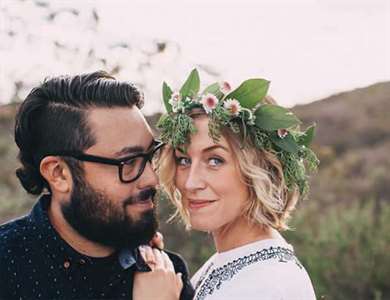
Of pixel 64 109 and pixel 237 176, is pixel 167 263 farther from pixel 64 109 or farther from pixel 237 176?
pixel 64 109

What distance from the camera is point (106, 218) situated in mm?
3795

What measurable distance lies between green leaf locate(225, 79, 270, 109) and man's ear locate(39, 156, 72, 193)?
83 centimetres

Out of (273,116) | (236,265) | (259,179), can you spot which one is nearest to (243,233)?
(236,265)

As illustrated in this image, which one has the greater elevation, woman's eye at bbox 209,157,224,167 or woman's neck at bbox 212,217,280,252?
woman's eye at bbox 209,157,224,167

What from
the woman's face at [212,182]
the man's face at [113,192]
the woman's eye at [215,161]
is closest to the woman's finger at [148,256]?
the man's face at [113,192]

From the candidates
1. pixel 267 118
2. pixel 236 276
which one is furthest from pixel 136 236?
pixel 267 118

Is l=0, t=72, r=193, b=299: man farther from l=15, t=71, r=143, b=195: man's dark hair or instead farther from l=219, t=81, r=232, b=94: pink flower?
l=219, t=81, r=232, b=94: pink flower

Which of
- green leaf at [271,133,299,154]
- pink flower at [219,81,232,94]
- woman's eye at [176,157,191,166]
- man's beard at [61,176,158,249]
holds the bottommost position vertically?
man's beard at [61,176,158,249]

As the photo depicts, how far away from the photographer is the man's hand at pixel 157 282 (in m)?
3.76

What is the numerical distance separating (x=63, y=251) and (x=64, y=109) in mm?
666

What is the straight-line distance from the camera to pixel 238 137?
3.71 m

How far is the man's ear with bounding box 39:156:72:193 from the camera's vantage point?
3.88 m

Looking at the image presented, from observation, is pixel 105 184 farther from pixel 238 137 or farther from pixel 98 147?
pixel 238 137

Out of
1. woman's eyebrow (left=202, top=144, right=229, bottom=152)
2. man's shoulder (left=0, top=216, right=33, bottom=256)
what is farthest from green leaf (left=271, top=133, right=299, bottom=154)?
man's shoulder (left=0, top=216, right=33, bottom=256)
